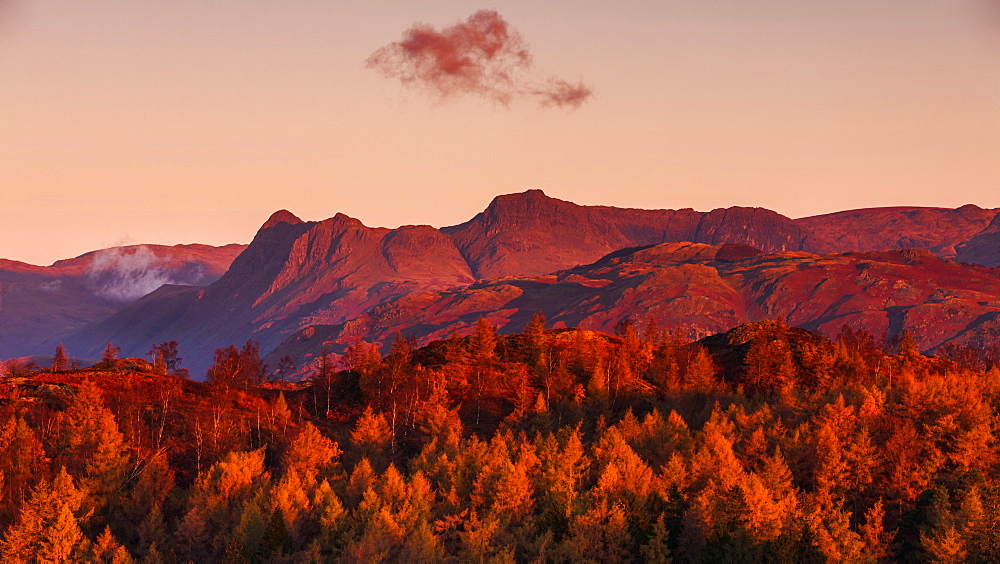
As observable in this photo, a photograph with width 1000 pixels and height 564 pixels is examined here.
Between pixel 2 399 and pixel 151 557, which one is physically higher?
pixel 2 399

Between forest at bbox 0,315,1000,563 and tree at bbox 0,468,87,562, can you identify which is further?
tree at bbox 0,468,87,562

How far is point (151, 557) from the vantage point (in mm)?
111750

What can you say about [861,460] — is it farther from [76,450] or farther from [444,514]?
[76,450]

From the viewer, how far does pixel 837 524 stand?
107250 millimetres

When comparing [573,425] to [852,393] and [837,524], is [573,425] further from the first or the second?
[837,524]

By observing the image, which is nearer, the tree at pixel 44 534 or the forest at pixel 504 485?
the forest at pixel 504 485

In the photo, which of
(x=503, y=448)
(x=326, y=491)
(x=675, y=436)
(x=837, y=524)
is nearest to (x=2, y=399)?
(x=326, y=491)

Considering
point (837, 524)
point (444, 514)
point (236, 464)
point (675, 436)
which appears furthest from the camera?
point (675, 436)

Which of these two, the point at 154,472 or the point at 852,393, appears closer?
the point at 154,472

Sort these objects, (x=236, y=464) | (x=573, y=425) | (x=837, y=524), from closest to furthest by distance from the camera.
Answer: (x=837, y=524) → (x=236, y=464) → (x=573, y=425)

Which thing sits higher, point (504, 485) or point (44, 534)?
point (504, 485)

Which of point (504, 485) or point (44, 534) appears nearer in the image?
point (44, 534)

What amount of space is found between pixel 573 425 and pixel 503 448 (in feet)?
126

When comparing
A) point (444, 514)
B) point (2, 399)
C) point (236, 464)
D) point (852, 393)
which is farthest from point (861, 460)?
point (2, 399)
